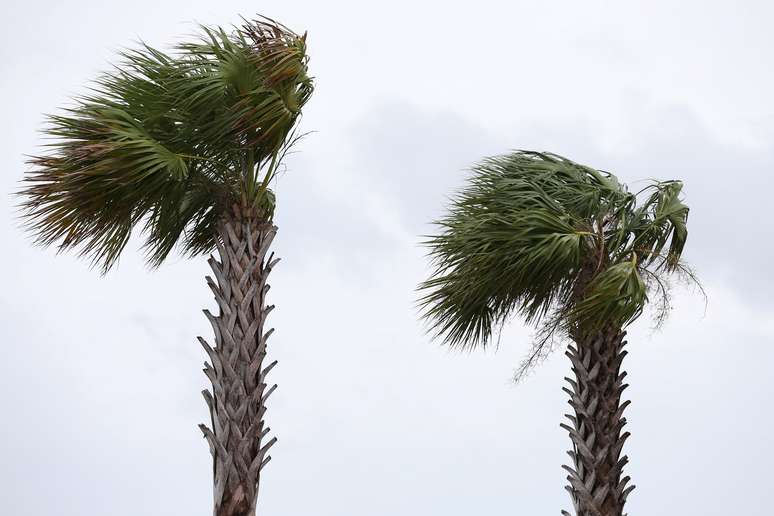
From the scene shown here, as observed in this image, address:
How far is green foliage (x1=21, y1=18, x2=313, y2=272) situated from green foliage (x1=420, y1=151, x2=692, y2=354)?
3.16m

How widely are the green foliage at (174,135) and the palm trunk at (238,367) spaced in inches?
21.7

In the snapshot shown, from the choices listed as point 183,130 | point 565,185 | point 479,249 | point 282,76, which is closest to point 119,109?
point 183,130

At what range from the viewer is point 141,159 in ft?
34.6

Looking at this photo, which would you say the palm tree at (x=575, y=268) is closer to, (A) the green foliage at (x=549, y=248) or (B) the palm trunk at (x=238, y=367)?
(A) the green foliage at (x=549, y=248)

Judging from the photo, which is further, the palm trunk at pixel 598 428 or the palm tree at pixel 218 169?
the palm trunk at pixel 598 428

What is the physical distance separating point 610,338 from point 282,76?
18.0 ft

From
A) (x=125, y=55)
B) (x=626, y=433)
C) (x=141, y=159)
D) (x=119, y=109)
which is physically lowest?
(x=626, y=433)

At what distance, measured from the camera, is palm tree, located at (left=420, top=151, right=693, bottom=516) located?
1277 centimetres

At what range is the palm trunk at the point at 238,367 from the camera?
10617 mm

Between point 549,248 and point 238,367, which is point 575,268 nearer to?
point 549,248

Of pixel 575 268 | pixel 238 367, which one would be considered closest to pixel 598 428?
pixel 575 268

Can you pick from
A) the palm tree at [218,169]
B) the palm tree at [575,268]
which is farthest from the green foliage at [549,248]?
the palm tree at [218,169]

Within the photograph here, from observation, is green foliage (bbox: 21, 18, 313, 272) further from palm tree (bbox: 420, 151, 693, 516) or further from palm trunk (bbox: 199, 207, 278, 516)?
palm tree (bbox: 420, 151, 693, 516)

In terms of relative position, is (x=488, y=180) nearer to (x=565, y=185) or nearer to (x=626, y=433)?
(x=565, y=185)
